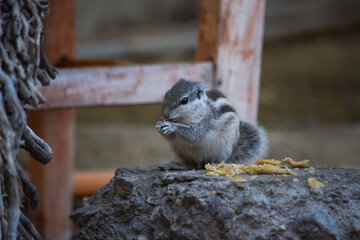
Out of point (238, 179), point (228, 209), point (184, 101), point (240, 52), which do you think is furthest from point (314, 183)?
point (240, 52)

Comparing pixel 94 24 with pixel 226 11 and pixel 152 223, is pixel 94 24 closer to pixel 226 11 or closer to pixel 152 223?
pixel 226 11

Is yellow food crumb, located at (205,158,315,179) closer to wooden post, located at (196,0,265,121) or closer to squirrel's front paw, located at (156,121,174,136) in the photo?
squirrel's front paw, located at (156,121,174,136)

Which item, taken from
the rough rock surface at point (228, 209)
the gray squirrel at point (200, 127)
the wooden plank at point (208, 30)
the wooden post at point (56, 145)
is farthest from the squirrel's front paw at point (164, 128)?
the wooden post at point (56, 145)

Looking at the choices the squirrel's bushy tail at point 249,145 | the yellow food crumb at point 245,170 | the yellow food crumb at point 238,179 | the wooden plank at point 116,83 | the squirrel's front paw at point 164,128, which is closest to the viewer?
the yellow food crumb at point 238,179

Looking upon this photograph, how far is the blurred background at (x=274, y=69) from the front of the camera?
26.7ft

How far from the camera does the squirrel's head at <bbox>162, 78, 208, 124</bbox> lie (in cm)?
363

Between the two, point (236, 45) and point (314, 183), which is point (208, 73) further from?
point (314, 183)

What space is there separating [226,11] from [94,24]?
29.9ft

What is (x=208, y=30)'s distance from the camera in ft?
15.2

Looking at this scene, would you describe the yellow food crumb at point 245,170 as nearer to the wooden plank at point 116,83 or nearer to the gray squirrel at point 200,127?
the gray squirrel at point 200,127

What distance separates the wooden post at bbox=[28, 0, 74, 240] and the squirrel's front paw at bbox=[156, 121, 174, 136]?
8.15ft

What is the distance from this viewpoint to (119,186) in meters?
3.20

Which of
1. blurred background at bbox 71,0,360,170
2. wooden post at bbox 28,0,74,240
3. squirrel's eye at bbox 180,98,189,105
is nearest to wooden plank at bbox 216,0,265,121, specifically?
squirrel's eye at bbox 180,98,189,105

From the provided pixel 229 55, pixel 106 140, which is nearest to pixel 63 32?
pixel 229 55
